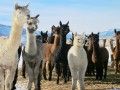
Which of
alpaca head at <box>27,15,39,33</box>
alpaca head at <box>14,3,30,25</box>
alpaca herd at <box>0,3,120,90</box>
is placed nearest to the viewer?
alpaca head at <box>14,3,30,25</box>

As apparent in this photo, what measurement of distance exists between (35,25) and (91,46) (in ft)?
25.1

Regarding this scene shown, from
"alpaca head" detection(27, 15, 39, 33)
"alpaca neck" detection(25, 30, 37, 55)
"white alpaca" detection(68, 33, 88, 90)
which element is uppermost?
"alpaca head" detection(27, 15, 39, 33)

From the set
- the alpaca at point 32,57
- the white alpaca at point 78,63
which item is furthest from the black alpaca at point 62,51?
the alpaca at point 32,57

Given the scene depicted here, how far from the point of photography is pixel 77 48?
11.3 m

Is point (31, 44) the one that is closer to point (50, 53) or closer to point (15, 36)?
point (15, 36)

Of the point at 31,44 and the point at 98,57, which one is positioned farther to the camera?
the point at 98,57

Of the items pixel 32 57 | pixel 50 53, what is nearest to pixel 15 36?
pixel 32 57

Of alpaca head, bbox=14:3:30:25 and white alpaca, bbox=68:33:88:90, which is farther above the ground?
alpaca head, bbox=14:3:30:25

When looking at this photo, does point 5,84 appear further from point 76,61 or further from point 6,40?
point 76,61

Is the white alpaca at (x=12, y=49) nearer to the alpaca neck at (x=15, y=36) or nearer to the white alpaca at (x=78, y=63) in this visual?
the alpaca neck at (x=15, y=36)

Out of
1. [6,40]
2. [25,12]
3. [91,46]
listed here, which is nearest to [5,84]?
[6,40]

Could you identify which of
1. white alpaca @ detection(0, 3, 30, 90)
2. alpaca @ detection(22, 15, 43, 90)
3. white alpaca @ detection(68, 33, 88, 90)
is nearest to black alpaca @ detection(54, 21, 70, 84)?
white alpaca @ detection(68, 33, 88, 90)

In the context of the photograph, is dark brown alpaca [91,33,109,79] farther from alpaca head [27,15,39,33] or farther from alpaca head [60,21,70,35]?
alpaca head [27,15,39,33]

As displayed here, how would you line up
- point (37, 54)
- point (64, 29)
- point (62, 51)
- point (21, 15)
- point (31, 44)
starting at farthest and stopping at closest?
point (62, 51) → point (64, 29) → point (37, 54) → point (31, 44) → point (21, 15)
